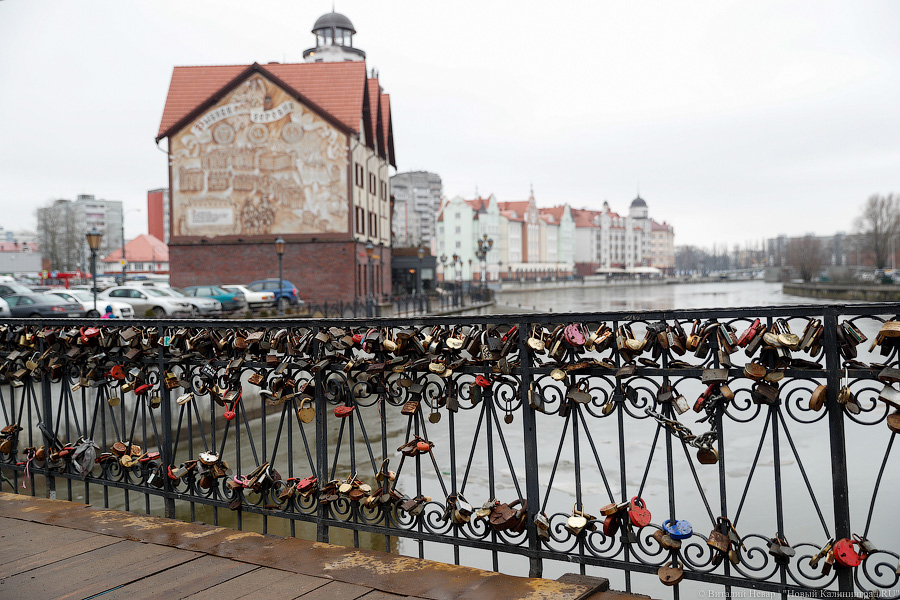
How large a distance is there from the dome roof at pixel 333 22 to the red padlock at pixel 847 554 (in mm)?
57476

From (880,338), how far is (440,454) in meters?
10.5

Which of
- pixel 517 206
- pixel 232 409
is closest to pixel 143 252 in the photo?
pixel 517 206

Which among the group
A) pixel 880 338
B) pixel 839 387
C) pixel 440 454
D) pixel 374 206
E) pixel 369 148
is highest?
pixel 369 148

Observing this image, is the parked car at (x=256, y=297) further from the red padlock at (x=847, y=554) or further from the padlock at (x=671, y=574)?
the red padlock at (x=847, y=554)

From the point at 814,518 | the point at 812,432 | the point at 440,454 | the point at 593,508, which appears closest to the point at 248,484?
the point at 593,508

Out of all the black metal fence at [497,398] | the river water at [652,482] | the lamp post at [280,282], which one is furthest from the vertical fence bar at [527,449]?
the lamp post at [280,282]

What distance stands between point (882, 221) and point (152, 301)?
89734mm

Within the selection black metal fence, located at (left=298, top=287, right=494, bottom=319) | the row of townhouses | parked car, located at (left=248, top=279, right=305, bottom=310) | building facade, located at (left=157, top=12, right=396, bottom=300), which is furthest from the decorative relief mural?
the row of townhouses

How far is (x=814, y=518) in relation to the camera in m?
8.83

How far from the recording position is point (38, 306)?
24.3 meters

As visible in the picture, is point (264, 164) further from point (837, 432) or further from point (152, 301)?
point (837, 432)

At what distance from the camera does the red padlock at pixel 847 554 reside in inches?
111

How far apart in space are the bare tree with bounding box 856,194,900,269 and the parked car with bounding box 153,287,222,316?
83906 millimetres

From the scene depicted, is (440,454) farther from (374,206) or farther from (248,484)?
(374,206)
